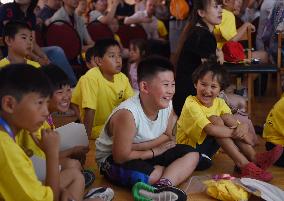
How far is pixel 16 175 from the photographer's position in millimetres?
1728

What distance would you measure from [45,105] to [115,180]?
3.05 ft

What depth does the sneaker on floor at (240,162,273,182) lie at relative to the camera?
2742 millimetres

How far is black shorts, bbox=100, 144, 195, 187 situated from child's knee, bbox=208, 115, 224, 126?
24 cm

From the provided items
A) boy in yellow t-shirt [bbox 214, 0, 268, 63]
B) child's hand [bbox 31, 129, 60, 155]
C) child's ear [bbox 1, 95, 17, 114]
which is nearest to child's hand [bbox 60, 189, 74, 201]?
child's hand [bbox 31, 129, 60, 155]

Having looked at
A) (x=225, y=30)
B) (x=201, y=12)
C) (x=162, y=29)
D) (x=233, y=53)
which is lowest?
(x=162, y=29)

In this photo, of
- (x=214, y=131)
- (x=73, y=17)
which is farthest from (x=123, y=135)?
(x=73, y=17)

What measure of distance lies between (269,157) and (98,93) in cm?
129

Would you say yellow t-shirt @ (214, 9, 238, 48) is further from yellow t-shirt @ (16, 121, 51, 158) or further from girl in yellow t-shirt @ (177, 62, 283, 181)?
yellow t-shirt @ (16, 121, 51, 158)

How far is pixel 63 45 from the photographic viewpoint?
15.3ft

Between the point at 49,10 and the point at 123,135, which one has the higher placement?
the point at 49,10

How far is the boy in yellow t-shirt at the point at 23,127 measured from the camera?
1.74 m

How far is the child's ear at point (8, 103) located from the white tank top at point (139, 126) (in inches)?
32.8

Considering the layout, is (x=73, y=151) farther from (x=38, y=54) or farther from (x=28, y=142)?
(x=38, y=54)

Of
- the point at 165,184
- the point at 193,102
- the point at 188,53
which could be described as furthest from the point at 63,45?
the point at 165,184
